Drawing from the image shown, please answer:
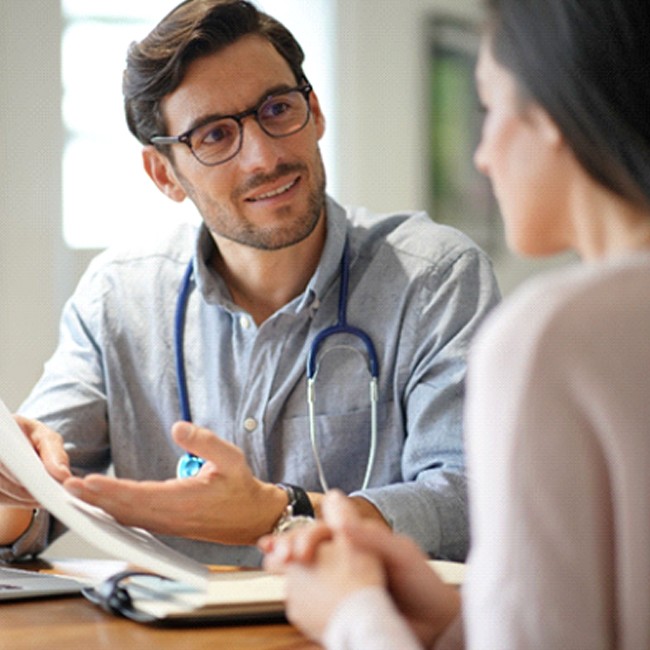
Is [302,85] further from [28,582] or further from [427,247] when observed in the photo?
[28,582]

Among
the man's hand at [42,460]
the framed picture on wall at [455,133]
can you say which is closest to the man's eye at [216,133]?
the man's hand at [42,460]

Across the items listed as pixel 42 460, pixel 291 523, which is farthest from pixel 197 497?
pixel 42 460

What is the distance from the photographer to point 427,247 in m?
Result: 2.00

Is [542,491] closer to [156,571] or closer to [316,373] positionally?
[156,571]

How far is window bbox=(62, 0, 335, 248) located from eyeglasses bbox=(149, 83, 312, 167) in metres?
1.33

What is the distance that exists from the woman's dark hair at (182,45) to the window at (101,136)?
1.24 meters

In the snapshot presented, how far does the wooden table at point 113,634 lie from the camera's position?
1143mm

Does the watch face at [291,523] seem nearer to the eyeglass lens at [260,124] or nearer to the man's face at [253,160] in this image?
the man's face at [253,160]

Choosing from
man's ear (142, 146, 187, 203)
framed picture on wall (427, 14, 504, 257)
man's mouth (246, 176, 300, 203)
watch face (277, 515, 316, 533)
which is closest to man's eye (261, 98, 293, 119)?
man's mouth (246, 176, 300, 203)

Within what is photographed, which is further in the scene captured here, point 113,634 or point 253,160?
point 253,160

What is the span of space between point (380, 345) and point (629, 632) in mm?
1188

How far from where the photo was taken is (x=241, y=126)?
6.46ft

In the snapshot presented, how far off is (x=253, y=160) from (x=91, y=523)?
899 millimetres

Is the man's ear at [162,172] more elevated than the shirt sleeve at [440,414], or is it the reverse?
the man's ear at [162,172]
